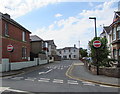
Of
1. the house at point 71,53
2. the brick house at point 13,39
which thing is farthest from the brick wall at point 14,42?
the house at point 71,53

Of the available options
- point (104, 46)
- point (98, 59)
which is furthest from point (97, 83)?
point (104, 46)

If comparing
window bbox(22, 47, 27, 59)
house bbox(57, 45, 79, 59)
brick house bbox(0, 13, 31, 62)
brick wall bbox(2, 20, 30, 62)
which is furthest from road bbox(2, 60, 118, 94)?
house bbox(57, 45, 79, 59)

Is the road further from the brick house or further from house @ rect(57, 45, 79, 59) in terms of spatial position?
house @ rect(57, 45, 79, 59)

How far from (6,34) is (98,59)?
535 inches

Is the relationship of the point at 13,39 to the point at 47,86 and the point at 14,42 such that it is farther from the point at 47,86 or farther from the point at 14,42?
the point at 47,86

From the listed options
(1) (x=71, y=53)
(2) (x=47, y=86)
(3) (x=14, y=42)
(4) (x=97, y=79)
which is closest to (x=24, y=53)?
(3) (x=14, y=42)

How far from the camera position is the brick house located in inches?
742

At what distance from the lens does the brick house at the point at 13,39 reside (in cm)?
1884

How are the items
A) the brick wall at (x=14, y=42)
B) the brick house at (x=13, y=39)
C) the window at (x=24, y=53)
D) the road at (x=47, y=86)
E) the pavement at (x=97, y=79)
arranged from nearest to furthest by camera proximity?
the road at (x=47, y=86)
the pavement at (x=97, y=79)
the brick house at (x=13, y=39)
the brick wall at (x=14, y=42)
the window at (x=24, y=53)

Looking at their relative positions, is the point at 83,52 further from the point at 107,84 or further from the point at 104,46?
the point at 107,84

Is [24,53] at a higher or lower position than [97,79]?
higher

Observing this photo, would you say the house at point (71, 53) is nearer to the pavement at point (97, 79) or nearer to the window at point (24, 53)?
the window at point (24, 53)

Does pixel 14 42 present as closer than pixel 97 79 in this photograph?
No

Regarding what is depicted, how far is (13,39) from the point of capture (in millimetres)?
21812
